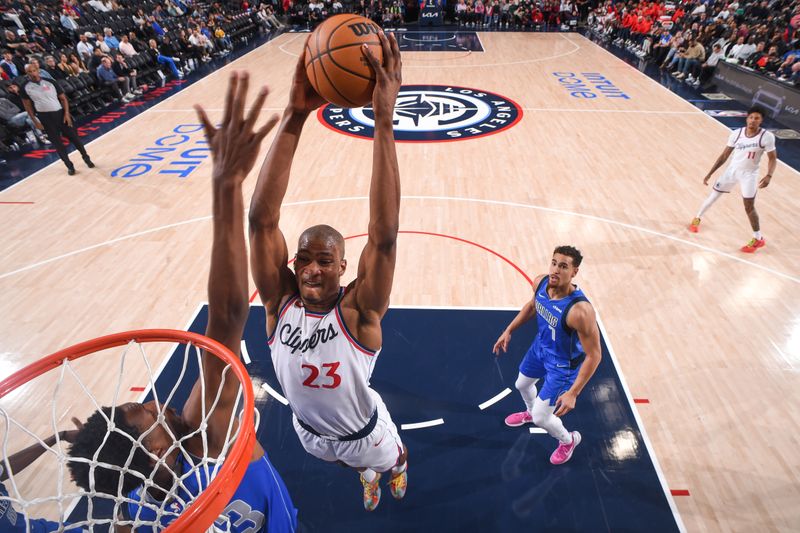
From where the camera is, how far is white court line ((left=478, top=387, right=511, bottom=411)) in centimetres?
392

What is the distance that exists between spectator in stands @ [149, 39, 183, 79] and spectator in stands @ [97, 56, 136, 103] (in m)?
1.95

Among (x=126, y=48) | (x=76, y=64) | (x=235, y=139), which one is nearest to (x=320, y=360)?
(x=235, y=139)

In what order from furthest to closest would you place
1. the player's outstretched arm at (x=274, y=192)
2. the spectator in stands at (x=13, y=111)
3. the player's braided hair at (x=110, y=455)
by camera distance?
the spectator in stands at (x=13, y=111)
the player's outstretched arm at (x=274, y=192)
the player's braided hair at (x=110, y=455)

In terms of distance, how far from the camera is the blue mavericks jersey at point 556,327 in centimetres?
305

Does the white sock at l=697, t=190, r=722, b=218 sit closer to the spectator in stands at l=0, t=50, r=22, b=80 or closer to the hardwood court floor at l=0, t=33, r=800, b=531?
the hardwood court floor at l=0, t=33, r=800, b=531

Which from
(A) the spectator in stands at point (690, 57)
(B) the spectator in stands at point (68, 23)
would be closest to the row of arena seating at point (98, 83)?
(B) the spectator in stands at point (68, 23)

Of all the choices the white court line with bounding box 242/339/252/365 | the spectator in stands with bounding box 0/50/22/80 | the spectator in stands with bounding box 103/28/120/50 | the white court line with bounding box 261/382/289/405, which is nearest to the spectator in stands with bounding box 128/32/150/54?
the spectator in stands with bounding box 103/28/120/50

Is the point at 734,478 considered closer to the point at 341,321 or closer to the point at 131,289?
the point at 341,321

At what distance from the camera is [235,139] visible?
1.21 meters

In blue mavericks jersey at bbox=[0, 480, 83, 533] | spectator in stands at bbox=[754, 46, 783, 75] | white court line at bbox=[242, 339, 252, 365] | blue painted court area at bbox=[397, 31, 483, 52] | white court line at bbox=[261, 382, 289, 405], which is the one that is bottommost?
blue painted court area at bbox=[397, 31, 483, 52]

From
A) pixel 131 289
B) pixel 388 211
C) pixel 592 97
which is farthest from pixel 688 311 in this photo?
pixel 592 97

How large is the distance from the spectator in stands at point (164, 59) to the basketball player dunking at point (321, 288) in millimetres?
13843

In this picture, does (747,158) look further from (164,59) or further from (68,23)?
(68,23)

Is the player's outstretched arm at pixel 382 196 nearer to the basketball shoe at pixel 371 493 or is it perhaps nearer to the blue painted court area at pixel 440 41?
the basketball shoe at pixel 371 493
